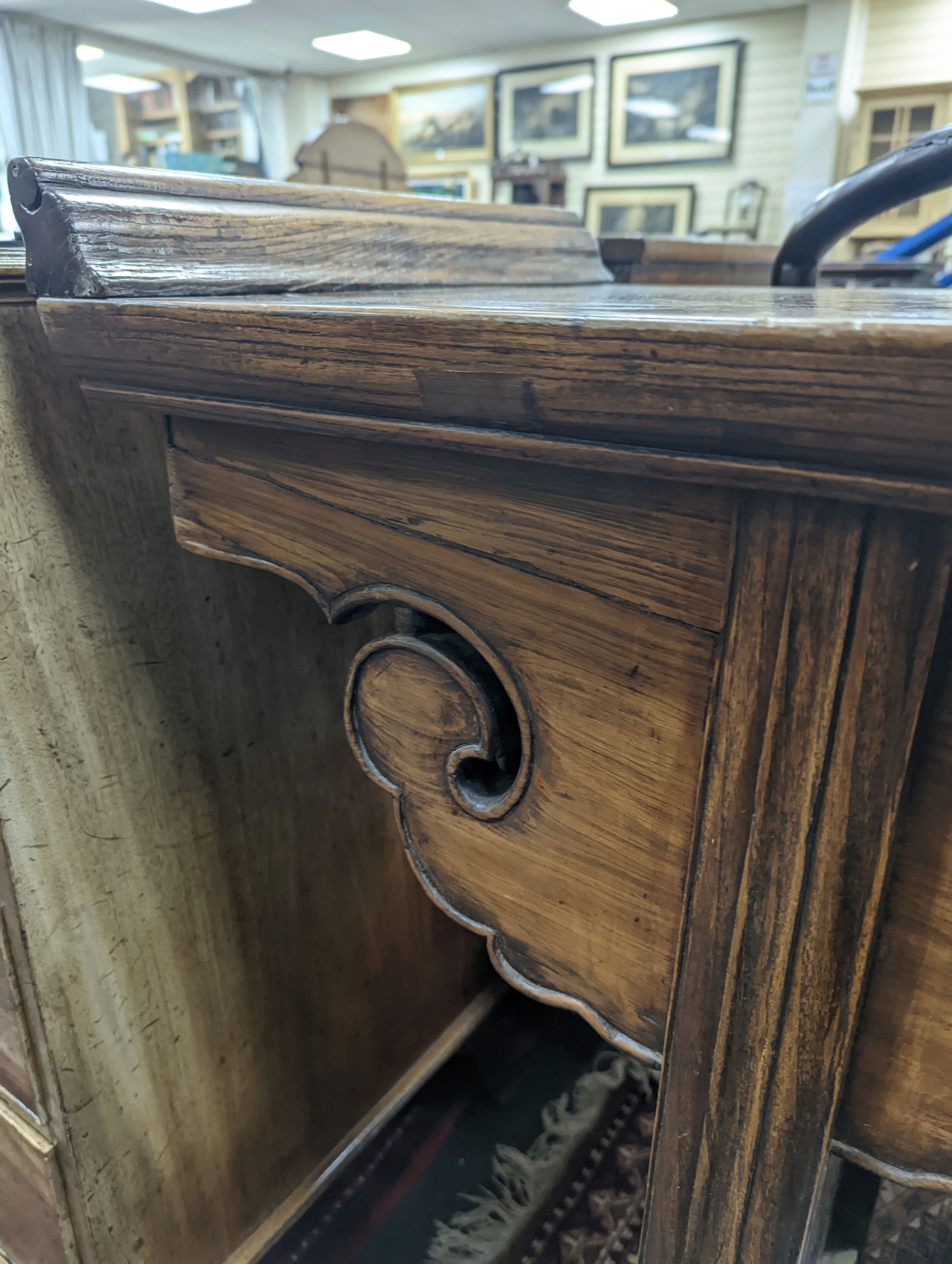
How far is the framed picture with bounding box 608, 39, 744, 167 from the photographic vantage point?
5043mm

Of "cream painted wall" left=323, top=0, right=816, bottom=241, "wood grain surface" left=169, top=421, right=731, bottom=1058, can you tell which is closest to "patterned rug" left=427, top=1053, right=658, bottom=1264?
"wood grain surface" left=169, top=421, right=731, bottom=1058

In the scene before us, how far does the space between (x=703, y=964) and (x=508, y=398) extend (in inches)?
7.5

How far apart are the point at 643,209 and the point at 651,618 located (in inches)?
235

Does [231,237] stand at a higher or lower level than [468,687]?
higher

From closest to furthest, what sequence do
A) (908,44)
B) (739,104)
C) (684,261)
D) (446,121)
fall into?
(684,261)
(908,44)
(739,104)
(446,121)

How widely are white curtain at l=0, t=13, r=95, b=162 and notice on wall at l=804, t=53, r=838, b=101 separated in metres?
4.31

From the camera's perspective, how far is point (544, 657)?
300 mm

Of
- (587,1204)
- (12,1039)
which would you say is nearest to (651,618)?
(12,1039)

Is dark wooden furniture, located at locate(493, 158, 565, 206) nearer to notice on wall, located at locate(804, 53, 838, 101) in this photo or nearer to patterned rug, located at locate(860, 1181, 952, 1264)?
notice on wall, located at locate(804, 53, 838, 101)

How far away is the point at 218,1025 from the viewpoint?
640 millimetres

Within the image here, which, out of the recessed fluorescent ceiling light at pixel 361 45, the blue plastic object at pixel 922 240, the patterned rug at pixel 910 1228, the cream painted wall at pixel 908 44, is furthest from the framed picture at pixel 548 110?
the patterned rug at pixel 910 1228

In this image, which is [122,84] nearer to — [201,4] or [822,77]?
[201,4]

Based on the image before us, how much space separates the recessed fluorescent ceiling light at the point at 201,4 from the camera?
510 cm

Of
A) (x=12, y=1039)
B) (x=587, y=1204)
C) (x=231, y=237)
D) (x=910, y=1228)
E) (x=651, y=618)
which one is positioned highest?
(x=231, y=237)
